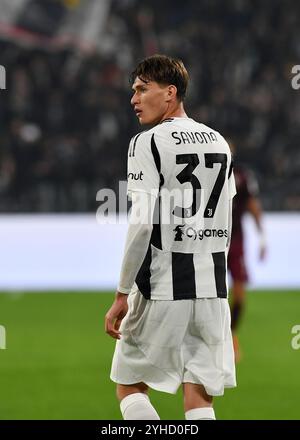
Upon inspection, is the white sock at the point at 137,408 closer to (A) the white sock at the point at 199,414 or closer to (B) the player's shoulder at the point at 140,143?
(A) the white sock at the point at 199,414

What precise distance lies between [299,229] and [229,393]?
5.08 metres

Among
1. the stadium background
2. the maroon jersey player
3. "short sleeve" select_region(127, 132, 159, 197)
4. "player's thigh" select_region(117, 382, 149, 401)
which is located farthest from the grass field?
"short sleeve" select_region(127, 132, 159, 197)

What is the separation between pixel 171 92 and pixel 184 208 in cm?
47

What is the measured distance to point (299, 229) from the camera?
11273 mm

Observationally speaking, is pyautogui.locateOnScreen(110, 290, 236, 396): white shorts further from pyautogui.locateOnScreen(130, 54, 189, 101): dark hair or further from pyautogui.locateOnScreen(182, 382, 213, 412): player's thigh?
pyautogui.locateOnScreen(130, 54, 189, 101): dark hair

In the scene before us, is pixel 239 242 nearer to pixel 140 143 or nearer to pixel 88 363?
pixel 88 363

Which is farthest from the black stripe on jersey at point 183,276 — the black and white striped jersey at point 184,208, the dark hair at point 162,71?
the dark hair at point 162,71

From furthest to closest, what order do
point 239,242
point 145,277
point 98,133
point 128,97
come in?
point 128,97, point 98,133, point 239,242, point 145,277

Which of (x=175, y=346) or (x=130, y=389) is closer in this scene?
(x=175, y=346)

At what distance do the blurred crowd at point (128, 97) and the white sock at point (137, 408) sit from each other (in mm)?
7883

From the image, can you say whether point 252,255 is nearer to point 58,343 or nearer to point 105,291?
point 105,291

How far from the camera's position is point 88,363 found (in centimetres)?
746

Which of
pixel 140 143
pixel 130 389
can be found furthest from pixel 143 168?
pixel 130 389

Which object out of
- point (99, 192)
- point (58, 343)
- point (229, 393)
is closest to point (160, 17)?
point (99, 192)
